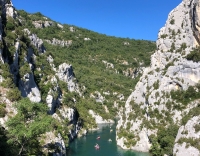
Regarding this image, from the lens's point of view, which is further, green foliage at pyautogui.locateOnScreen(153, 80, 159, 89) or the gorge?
green foliage at pyautogui.locateOnScreen(153, 80, 159, 89)

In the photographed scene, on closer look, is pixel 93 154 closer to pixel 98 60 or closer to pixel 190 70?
pixel 190 70

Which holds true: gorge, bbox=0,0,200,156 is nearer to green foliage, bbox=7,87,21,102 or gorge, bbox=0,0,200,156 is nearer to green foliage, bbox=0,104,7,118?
green foliage, bbox=0,104,7,118

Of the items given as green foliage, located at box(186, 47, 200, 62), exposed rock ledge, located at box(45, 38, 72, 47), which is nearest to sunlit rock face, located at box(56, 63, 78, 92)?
green foliage, located at box(186, 47, 200, 62)

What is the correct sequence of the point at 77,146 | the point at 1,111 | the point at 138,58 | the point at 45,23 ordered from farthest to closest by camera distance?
the point at 138,58 → the point at 45,23 → the point at 77,146 → the point at 1,111

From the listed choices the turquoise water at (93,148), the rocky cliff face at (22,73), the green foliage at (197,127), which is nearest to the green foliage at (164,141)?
the turquoise water at (93,148)

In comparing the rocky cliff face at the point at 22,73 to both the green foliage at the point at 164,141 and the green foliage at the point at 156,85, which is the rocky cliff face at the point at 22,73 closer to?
the green foliage at the point at 164,141

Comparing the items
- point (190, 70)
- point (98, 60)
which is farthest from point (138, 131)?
point (98, 60)
